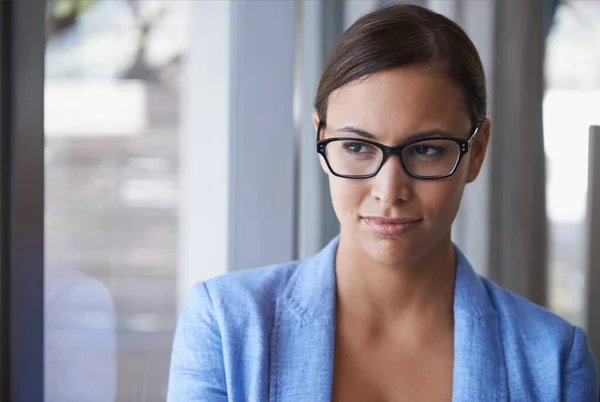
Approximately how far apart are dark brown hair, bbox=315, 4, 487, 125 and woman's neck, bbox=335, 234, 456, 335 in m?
0.26

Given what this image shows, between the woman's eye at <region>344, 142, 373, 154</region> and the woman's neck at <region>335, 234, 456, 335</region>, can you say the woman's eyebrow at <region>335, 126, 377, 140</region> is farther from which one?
the woman's neck at <region>335, 234, 456, 335</region>

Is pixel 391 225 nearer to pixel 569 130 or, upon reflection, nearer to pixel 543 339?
pixel 543 339

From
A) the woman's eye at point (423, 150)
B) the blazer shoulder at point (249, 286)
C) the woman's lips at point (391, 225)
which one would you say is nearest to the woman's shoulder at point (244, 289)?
the blazer shoulder at point (249, 286)

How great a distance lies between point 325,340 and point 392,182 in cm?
30

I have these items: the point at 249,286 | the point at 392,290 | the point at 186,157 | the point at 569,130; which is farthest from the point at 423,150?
the point at 569,130

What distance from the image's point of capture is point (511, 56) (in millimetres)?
1686

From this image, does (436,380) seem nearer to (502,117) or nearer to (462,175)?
(462,175)

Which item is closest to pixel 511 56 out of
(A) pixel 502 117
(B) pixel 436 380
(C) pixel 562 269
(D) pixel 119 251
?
(A) pixel 502 117

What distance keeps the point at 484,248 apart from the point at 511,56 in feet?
1.63

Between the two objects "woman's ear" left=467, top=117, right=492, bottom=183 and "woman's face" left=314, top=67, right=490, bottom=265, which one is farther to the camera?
"woman's ear" left=467, top=117, right=492, bottom=183

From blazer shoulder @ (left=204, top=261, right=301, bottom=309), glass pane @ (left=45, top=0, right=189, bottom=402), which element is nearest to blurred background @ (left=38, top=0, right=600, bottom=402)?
glass pane @ (left=45, top=0, right=189, bottom=402)

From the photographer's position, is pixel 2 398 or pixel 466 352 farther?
pixel 2 398

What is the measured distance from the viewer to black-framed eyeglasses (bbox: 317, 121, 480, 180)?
1057mm

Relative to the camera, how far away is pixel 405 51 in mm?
1065
